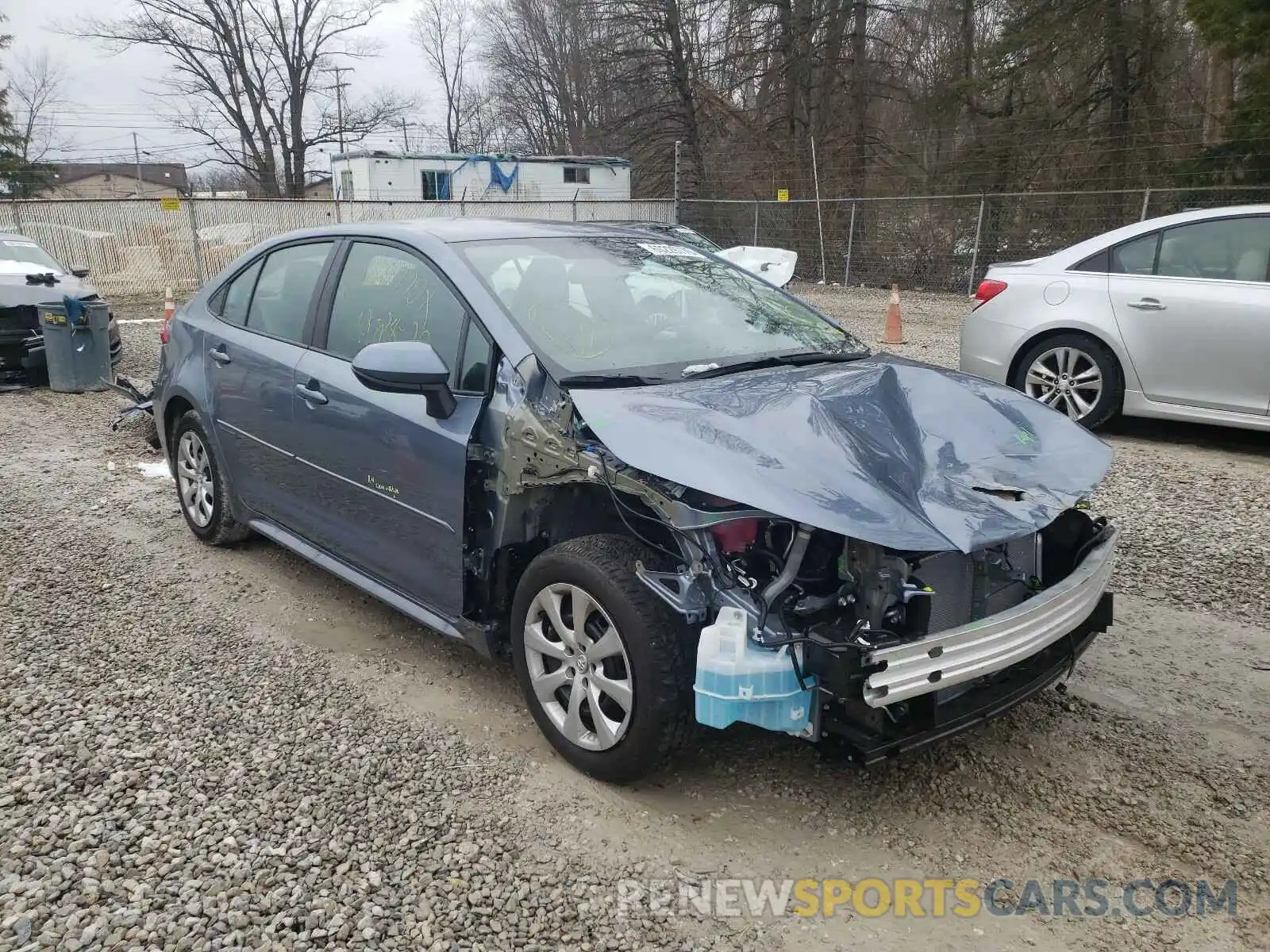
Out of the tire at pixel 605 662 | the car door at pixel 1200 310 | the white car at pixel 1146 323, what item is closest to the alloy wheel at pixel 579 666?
the tire at pixel 605 662

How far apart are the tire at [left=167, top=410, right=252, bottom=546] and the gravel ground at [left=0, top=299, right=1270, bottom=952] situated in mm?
665

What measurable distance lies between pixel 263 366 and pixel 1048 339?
17.6ft

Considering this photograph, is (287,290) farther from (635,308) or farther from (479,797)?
(479,797)

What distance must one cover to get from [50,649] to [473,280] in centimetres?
235

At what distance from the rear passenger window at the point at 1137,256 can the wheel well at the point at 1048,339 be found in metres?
0.47

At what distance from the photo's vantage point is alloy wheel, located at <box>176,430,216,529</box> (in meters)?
4.93

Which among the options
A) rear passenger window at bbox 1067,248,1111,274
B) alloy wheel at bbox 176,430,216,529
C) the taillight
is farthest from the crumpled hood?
the taillight

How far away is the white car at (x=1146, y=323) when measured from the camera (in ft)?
19.6

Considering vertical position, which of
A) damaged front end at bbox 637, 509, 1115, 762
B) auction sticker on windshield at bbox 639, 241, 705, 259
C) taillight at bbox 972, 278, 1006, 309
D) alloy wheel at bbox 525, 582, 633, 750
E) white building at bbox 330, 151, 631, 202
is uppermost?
white building at bbox 330, 151, 631, 202

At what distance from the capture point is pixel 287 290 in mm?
4289

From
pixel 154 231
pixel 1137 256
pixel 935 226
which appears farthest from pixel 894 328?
pixel 154 231

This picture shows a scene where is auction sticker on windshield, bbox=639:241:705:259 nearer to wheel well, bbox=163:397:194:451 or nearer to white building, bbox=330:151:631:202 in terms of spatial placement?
wheel well, bbox=163:397:194:451

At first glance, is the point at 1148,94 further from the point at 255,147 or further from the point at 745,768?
the point at 255,147

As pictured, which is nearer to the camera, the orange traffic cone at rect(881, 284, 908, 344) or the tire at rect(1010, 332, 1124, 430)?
the tire at rect(1010, 332, 1124, 430)
